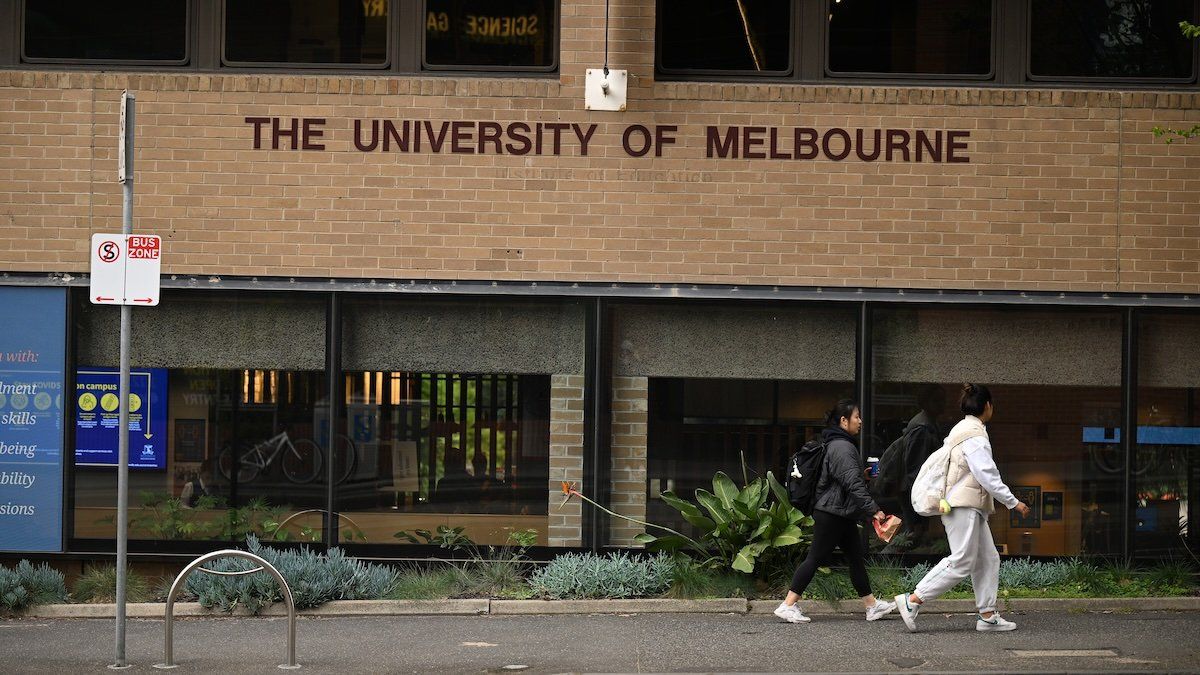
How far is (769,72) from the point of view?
11.7 m

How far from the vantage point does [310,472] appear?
1169 centimetres

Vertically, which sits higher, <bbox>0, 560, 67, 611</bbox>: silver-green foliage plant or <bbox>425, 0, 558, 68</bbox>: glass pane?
<bbox>425, 0, 558, 68</bbox>: glass pane

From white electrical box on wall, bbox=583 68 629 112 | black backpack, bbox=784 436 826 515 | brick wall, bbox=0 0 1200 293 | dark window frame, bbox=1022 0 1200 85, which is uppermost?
dark window frame, bbox=1022 0 1200 85

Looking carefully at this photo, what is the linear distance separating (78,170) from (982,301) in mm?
7686

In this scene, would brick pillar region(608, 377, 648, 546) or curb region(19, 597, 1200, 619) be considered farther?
brick pillar region(608, 377, 648, 546)

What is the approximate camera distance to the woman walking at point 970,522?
938 cm

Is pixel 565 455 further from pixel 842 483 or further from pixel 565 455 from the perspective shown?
pixel 842 483

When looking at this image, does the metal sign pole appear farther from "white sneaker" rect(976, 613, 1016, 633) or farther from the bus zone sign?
"white sneaker" rect(976, 613, 1016, 633)

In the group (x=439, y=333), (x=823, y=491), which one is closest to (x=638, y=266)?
(x=439, y=333)

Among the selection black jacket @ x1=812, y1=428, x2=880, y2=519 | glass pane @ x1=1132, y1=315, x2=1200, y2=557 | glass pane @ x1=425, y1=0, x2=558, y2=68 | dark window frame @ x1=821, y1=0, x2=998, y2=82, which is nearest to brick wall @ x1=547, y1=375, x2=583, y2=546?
black jacket @ x1=812, y1=428, x2=880, y2=519

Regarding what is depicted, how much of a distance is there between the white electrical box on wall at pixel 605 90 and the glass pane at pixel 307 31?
1.79 m

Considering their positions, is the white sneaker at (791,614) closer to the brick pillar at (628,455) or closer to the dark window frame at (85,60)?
the brick pillar at (628,455)

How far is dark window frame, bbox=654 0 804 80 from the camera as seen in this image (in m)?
11.7

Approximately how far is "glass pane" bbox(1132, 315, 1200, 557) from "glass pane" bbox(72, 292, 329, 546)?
6906 mm
